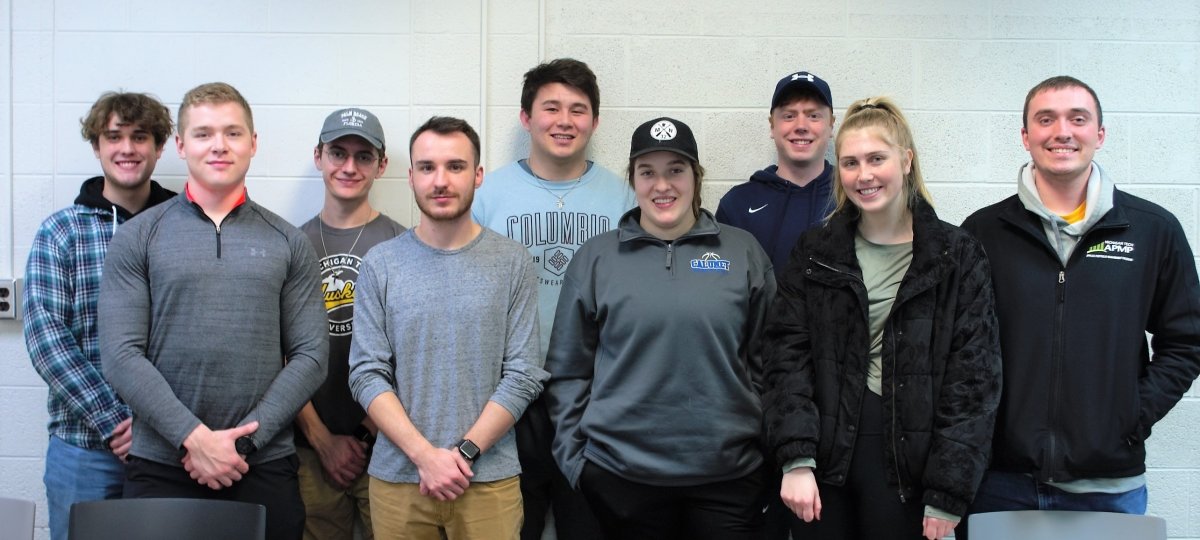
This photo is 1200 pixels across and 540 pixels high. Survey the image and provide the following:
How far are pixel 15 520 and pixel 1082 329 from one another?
247cm

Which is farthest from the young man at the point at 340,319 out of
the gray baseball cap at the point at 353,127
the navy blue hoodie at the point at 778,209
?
the navy blue hoodie at the point at 778,209

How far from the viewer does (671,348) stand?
2193 millimetres

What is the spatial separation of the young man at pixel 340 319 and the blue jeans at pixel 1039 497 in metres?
1.79

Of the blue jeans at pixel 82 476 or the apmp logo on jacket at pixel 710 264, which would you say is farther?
the blue jeans at pixel 82 476

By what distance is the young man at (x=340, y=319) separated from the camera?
2586 millimetres

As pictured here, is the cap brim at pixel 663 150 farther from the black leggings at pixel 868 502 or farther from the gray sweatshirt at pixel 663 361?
the black leggings at pixel 868 502

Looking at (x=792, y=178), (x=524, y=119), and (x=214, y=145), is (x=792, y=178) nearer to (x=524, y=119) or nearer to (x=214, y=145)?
(x=524, y=119)

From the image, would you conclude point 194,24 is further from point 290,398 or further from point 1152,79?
point 1152,79

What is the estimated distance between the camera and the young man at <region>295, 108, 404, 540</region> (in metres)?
2.59

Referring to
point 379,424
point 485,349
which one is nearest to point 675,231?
point 485,349

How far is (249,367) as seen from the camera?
7.01ft

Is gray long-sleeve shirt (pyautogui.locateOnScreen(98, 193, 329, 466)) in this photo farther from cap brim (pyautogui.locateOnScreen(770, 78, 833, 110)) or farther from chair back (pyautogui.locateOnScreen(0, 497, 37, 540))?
cap brim (pyautogui.locateOnScreen(770, 78, 833, 110))

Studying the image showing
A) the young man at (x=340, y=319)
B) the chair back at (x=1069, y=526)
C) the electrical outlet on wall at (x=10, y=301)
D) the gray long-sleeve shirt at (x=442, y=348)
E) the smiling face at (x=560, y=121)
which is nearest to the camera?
the chair back at (x=1069, y=526)

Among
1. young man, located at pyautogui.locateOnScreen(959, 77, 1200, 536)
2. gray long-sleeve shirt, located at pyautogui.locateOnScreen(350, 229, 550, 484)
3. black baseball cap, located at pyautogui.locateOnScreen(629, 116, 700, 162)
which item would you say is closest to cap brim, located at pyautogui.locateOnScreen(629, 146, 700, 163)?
black baseball cap, located at pyautogui.locateOnScreen(629, 116, 700, 162)
